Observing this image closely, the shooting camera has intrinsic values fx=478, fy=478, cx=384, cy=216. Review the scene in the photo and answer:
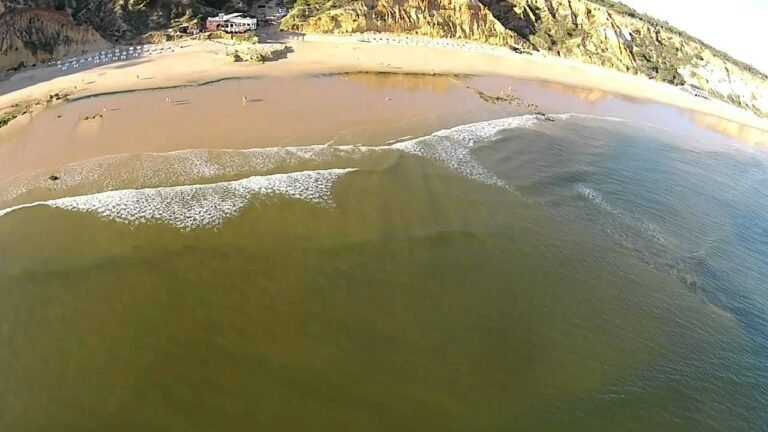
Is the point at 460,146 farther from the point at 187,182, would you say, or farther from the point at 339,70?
the point at 187,182

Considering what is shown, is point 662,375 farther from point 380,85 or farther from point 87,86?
point 87,86

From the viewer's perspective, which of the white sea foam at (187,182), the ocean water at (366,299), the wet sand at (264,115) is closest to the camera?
the ocean water at (366,299)

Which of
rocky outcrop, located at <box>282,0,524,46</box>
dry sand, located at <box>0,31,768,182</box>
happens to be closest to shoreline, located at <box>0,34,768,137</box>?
dry sand, located at <box>0,31,768,182</box>

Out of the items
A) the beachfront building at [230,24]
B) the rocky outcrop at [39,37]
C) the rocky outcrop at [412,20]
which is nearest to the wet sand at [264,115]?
the rocky outcrop at [39,37]

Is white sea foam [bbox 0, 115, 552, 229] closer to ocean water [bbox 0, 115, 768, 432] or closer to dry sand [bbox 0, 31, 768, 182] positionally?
ocean water [bbox 0, 115, 768, 432]

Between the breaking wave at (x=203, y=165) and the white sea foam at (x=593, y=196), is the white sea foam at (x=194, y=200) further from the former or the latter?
the white sea foam at (x=593, y=196)

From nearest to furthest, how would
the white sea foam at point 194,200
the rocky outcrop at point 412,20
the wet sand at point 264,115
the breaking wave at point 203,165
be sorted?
the white sea foam at point 194,200, the breaking wave at point 203,165, the wet sand at point 264,115, the rocky outcrop at point 412,20

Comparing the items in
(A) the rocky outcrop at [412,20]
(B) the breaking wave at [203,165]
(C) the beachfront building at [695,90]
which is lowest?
(B) the breaking wave at [203,165]

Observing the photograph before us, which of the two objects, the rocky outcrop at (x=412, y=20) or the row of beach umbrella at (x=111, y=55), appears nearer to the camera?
the row of beach umbrella at (x=111, y=55)
